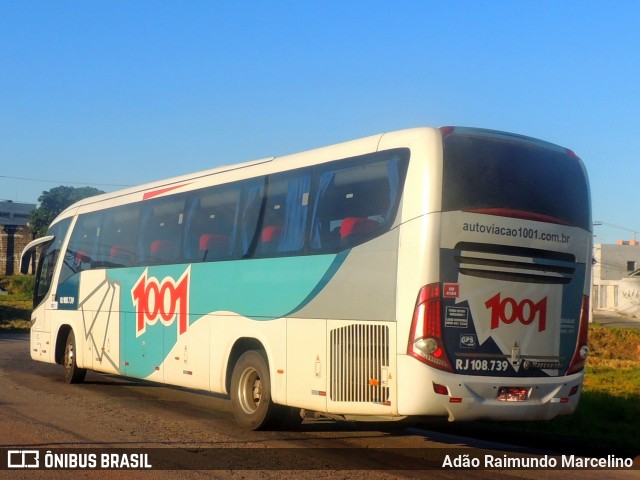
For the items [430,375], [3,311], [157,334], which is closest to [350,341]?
[430,375]

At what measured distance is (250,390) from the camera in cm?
1230

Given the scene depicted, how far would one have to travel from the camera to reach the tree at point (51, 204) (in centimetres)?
7838

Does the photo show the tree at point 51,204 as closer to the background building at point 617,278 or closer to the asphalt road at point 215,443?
the background building at point 617,278

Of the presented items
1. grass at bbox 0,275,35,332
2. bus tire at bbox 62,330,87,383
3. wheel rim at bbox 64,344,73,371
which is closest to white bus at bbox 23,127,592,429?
bus tire at bbox 62,330,87,383

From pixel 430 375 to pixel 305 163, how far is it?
3660 mm

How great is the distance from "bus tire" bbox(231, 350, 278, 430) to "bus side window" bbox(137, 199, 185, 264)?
2717 millimetres

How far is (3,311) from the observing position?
46625mm

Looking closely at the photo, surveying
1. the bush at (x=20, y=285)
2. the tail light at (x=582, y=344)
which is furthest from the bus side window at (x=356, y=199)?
the bush at (x=20, y=285)

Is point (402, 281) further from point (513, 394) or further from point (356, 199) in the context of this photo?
point (513, 394)

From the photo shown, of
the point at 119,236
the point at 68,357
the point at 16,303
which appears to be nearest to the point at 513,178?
the point at 119,236

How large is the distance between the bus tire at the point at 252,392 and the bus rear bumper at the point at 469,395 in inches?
108

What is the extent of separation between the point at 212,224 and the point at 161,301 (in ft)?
6.70

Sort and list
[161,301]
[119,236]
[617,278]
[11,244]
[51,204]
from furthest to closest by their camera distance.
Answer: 1. [51,204]
2. [617,278]
3. [11,244]
4. [119,236]
5. [161,301]

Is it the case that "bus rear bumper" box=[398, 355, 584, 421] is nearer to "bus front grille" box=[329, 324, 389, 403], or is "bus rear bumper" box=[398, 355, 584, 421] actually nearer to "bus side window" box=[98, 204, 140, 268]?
"bus front grille" box=[329, 324, 389, 403]
